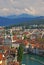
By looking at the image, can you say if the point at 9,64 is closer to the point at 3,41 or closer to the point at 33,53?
the point at 33,53

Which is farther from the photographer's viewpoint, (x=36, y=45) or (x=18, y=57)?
(x=36, y=45)

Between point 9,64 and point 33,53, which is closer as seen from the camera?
point 9,64

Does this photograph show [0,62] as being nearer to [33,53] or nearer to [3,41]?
[33,53]

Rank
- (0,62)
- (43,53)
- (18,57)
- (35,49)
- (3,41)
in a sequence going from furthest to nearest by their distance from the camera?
1. (3,41)
2. (35,49)
3. (43,53)
4. (18,57)
5. (0,62)

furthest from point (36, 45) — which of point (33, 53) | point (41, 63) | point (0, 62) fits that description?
point (0, 62)

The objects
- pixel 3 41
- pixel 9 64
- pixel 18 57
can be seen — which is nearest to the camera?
pixel 9 64

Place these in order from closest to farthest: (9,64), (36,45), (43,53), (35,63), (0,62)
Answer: (0,62) → (9,64) → (35,63) → (43,53) → (36,45)

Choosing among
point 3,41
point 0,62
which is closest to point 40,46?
point 3,41

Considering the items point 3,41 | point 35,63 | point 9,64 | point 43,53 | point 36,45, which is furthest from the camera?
point 3,41
